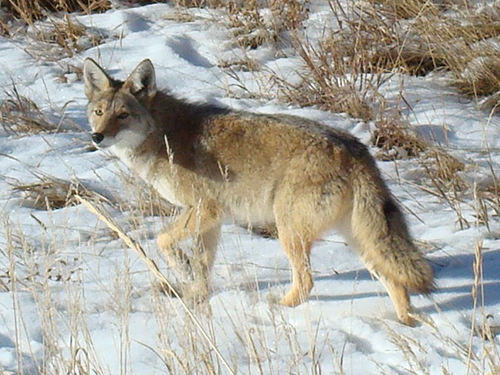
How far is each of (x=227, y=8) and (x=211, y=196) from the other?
4.45 meters

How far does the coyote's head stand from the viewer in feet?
17.8

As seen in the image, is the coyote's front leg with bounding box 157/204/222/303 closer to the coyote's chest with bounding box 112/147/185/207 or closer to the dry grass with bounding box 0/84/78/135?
the coyote's chest with bounding box 112/147/185/207

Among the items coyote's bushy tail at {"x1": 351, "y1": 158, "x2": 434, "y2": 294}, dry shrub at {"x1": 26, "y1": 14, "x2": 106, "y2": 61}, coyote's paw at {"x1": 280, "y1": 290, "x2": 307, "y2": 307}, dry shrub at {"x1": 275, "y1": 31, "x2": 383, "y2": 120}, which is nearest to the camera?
coyote's bushy tail at {"x1": 351, "y1": 158, "x2": 434, "y2": 294}

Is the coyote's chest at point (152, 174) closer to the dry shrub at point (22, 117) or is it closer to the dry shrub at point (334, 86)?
the dry shrub at point (22, 117)

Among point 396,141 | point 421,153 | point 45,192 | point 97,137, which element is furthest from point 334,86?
point 97,137

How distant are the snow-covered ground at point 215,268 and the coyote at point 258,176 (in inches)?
9.0

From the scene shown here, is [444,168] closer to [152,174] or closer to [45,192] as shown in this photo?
[152,174]

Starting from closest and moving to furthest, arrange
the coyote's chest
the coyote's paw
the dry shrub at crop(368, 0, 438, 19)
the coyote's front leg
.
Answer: the coyote's paw
the coyote's front leg
the coyote's chest
the dry shrub at crop(368, 0, 438, 19)

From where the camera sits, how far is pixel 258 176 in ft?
16.9

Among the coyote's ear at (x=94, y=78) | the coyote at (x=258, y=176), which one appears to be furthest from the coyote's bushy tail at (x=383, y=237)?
the coyote's ear at (x=94, y=78)

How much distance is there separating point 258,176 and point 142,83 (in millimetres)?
1128

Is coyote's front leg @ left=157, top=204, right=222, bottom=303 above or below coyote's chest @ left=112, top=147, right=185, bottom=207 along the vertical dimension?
below

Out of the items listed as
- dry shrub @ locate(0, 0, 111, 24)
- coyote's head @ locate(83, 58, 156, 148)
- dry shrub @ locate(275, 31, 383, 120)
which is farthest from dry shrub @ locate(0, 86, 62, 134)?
dry shrub @ locate(275, 31, 383, 120)

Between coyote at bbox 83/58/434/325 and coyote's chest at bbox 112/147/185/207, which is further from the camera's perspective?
coyote's chest at bbox 112/147/185/207
